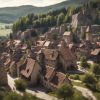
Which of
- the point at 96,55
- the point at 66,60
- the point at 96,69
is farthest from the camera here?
the point at 96,55

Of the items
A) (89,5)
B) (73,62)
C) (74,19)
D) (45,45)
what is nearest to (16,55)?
(73,62)

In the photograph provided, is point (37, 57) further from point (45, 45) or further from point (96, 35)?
point (96, 35)

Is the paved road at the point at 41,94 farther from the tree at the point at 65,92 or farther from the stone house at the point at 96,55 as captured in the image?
the stone house at the point at 96,55

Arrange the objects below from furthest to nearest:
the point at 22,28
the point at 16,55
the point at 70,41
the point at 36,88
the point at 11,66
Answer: the point at 22,28 < the point at 70,41 < the point at 16,55 < the point at 11,66 < the point at 36,88

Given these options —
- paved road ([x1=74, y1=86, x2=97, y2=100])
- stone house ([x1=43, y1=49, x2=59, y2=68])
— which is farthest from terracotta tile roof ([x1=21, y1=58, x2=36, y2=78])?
paved road ([x1=74, y1=86, x2=97, y2=100])

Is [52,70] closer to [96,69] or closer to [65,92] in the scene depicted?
[65,92]

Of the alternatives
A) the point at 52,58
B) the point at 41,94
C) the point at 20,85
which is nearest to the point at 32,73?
the point at 20,85

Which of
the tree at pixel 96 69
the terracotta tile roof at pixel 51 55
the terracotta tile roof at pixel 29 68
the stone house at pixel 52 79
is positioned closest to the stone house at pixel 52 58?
the terracotta tile roof at pixel 51 55
